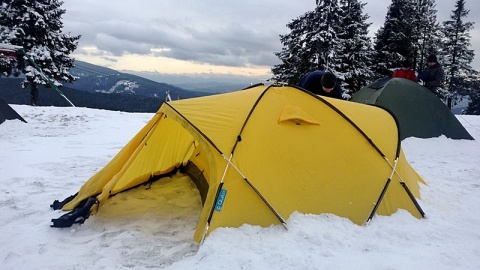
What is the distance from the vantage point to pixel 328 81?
5.99 m

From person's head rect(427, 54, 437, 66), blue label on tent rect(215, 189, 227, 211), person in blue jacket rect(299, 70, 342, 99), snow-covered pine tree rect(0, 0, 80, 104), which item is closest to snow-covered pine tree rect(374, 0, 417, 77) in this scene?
person's head rect(427, 54, 437, 66)

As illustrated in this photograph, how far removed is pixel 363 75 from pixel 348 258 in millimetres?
21871

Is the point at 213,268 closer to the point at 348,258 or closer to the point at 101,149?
the point at 348,258

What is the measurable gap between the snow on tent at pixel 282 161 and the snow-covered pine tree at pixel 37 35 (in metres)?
20.4

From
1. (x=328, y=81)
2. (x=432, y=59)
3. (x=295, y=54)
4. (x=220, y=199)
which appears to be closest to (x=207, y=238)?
(x=220, y=199)

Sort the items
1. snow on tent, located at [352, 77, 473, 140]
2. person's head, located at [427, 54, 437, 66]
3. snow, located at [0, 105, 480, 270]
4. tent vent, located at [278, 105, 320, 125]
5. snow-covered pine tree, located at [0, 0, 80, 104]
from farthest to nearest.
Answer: snow-covered pine tree, located at [0, 0, 80, 104], person's head, located at [427, 54, 437, 66], snow on tent, located at [352, 77, 473, 140], tent vent, located at [278, 105, 320, 125], snow, located at [0, 105, 480, 270]

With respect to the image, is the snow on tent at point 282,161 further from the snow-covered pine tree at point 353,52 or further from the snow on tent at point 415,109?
the snow-covered pine tree at point 353,52

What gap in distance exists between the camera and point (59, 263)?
3518mm

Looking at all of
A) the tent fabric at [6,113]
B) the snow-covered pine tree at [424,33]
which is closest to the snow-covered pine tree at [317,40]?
the snow-covered pine tree at [424,33]

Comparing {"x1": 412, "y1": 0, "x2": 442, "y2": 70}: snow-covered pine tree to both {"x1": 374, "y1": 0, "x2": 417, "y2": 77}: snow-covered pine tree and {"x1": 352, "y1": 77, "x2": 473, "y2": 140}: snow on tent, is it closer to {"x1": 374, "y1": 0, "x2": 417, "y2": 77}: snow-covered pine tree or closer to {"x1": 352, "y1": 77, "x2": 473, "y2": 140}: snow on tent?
{"x1": 374, "y1": 0, "x2": 417, "y2": 77}: snow-covered pine tree

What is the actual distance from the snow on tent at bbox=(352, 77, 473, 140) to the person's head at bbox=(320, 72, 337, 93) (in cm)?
350

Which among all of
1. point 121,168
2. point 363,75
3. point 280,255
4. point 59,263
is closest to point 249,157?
point 280,255

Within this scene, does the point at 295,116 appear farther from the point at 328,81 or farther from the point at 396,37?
the point at 396,37

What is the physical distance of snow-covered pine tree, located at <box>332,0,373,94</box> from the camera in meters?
23.0
